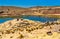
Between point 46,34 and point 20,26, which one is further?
point 20,26

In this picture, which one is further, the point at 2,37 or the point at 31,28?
the point at 31,28

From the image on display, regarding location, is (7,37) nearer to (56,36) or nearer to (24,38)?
(24,38)

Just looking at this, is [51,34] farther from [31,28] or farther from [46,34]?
[31,28]

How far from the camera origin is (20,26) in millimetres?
13633

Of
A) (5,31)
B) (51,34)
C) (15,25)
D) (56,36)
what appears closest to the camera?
(56,36)

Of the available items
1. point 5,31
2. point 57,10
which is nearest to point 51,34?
point 5,31

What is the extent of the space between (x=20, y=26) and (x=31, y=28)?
0.82 m

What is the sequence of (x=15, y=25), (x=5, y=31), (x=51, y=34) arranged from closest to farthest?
(x=51, y=34) < (x=5, y=31) < (x=15, y=25)

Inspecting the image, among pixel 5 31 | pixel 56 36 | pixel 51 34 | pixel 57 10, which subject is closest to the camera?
pixel 56 36

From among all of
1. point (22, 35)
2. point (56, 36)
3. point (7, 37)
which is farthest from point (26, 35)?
point (56, 36)

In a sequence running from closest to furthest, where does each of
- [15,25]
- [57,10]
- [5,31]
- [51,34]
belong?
[51,34]
[5,31]
[15,25]
[57,10]

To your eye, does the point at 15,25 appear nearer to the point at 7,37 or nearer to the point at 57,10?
the point at 7,37

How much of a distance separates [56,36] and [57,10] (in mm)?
79901

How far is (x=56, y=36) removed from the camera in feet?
32.9
